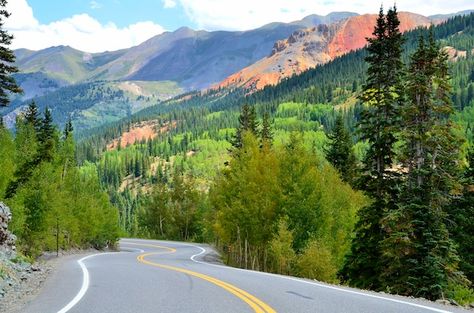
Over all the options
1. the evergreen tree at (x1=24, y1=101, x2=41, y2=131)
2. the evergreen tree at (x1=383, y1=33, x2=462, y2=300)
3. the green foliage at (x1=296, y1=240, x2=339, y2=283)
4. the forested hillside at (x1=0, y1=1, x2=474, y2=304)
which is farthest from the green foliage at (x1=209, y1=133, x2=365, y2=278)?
the evergreen tree at (x1=24, y1=101, x2=41, y2=131)

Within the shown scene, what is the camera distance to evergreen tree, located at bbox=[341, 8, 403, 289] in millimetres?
26953

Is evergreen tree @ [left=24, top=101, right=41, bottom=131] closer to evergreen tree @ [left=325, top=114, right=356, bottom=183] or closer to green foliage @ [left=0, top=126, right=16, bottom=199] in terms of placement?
green foliage @ [left=0, top=126, right=16, bottom=199]

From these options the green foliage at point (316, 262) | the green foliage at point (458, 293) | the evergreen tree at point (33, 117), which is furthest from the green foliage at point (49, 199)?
the green foliage at point (458, 293)

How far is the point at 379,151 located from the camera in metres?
28.0

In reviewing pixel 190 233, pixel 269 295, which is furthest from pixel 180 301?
pixel 190 233

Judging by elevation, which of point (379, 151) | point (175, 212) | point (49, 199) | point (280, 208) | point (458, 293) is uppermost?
point (379, 151)

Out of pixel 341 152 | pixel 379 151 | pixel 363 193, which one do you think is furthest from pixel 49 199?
pixel 341 152

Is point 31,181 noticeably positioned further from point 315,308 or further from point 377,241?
point 315,308

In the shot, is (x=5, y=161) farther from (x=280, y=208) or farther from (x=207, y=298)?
(x=207, y=298)

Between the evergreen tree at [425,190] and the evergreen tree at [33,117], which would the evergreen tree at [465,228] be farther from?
the evergreen tree at [33,117]

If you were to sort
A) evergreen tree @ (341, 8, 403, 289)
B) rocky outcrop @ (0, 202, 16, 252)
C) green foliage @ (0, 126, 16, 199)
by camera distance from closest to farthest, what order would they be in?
rocky outcrop @ (0, 202, 16, 252) → evergreen tree @ (341, 8, 403, 289) → green foliage @ (0, 126, 16, 199)

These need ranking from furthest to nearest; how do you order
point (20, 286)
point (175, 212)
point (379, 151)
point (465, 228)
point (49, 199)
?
point (175, 212)
point (49, 199)
point (465, 228)
point (379, 151)
point (20, 286)

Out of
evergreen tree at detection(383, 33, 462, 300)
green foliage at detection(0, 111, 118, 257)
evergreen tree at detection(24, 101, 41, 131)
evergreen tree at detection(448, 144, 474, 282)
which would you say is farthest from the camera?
evergreen tree at detection(24, 101, 41, 131)

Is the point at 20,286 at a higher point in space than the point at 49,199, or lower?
lower
